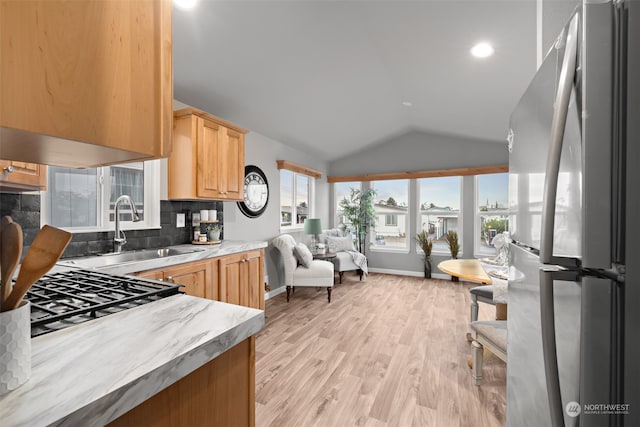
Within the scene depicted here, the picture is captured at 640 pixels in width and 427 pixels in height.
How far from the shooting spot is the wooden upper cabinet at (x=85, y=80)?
50 cm

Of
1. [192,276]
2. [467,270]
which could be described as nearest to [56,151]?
[192,276]

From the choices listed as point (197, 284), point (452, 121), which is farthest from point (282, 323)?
point (452, 121)

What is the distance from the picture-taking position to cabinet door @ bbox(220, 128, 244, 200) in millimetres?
3168

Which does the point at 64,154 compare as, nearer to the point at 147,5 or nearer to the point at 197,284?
the point at 147,5

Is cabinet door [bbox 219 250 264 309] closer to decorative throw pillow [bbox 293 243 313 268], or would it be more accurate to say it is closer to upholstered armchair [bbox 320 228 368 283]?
decorative throw pillow [bbox 293 243 313 268]

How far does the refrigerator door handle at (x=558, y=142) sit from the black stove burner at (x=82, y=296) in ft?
3.85

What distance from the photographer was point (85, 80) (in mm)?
590

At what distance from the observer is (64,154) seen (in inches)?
30.6

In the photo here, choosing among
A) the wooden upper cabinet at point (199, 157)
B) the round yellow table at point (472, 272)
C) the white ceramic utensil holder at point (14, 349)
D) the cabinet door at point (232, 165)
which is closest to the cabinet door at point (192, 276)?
the wooden upper cabinet at point (199, 157)

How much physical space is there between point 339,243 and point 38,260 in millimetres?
5024

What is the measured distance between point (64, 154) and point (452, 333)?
3412 millimetres

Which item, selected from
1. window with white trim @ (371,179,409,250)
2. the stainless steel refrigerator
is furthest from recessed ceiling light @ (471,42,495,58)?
window with white trim @ (371,179,409,250)

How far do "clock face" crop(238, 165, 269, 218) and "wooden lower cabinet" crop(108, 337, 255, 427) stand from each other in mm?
3180

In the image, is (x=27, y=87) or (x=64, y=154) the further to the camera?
(x=64, y=154)
